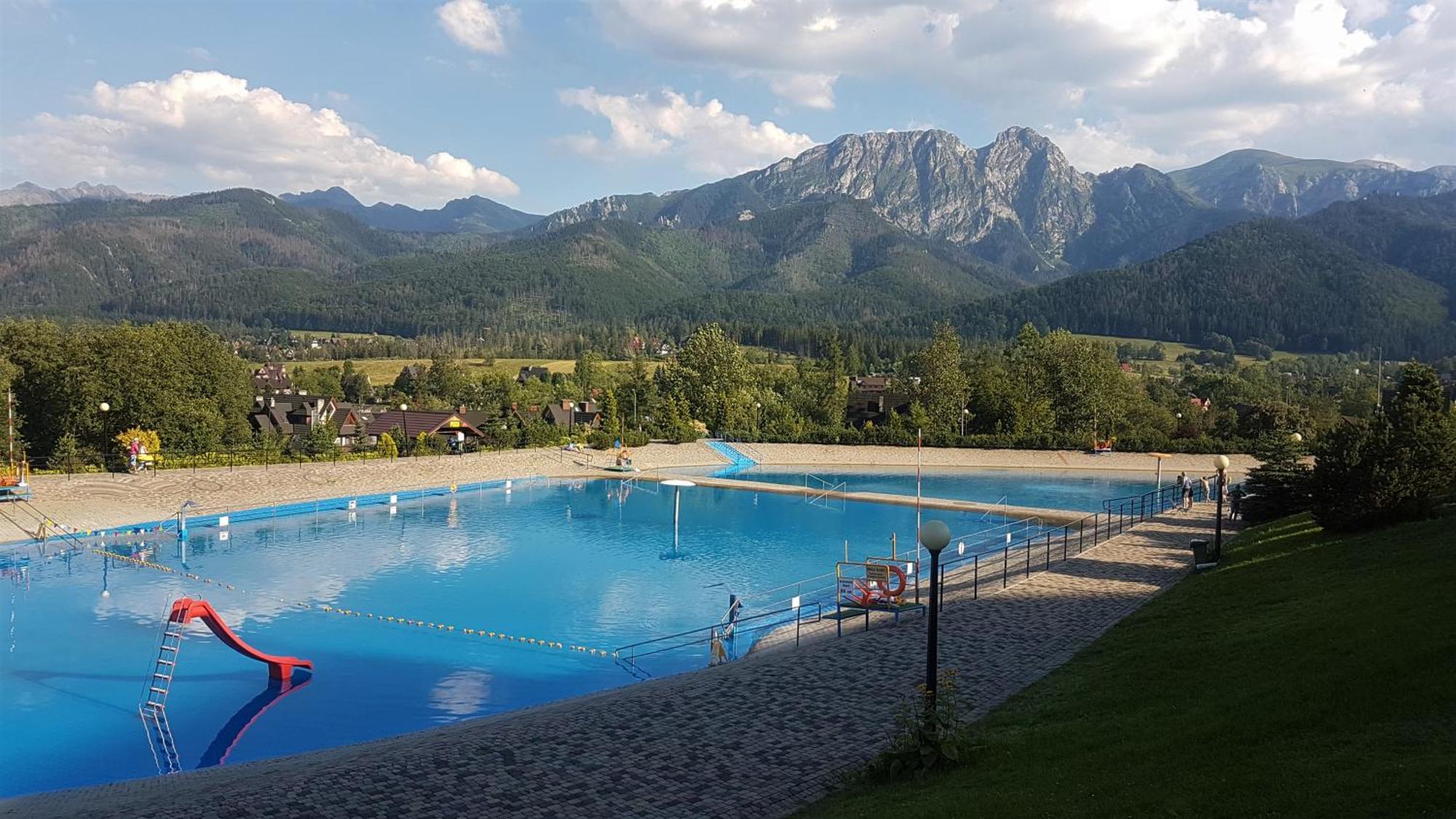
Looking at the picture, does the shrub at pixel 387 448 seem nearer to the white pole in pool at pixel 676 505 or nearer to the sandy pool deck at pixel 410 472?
the sandy pool deck at pixel 410 472

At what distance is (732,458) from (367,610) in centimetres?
3291

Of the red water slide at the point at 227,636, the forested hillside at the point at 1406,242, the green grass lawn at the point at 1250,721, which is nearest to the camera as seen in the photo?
the green grass lawn at the point at 1250,721

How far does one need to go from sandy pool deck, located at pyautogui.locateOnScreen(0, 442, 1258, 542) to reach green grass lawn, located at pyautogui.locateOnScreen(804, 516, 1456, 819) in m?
30.4

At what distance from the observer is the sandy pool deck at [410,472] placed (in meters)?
30.6

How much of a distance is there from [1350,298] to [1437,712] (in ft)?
576

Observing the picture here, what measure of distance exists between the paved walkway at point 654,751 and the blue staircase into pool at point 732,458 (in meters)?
35.0

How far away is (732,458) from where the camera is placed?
173 feet

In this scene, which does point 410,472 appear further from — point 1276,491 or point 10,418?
point 1276,491

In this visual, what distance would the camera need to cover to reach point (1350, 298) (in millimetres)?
149250

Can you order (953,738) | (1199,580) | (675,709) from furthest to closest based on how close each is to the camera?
(1199,580), (675,709), (953,738)

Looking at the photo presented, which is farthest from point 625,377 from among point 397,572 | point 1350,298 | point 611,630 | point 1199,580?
point 1350,298

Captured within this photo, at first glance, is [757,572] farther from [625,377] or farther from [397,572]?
[625,377]

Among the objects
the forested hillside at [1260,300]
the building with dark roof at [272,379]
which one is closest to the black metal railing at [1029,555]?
the building with dark roof at [272,379]

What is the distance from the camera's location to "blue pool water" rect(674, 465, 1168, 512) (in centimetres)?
3918
